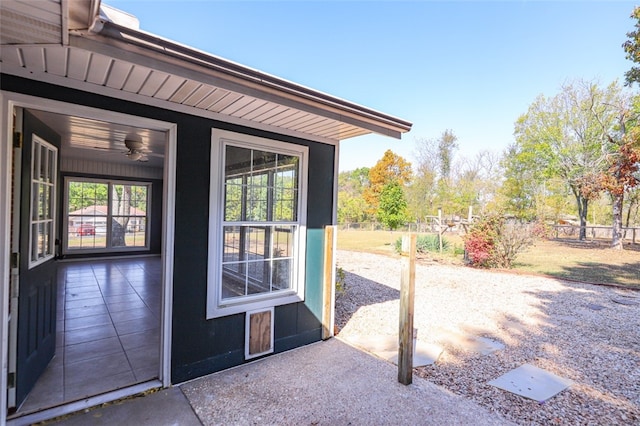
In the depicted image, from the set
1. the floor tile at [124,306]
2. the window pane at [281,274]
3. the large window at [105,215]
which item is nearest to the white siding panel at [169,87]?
the window pane at [281,274]

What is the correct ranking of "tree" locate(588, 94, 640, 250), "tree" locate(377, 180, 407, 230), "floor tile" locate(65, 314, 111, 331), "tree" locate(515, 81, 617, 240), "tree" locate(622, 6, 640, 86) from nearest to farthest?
"floor tile" locate(65, 314, 111, 331) → "tree" locate(622, 6, 640, 86) → "tree" locate(588, 94, 640, 250) → "tree" locate(377, 180, 407, 230) → "tree" locate(515, 81, 617, 240)

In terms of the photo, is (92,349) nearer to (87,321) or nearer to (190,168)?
(87,321)

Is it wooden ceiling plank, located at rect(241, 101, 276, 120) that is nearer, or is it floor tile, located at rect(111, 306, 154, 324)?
wooden ceiling plank, located at rect(241, 101, 276, 120)

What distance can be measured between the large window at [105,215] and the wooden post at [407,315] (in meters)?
8.58

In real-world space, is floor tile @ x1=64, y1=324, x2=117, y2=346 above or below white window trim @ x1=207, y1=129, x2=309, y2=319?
below

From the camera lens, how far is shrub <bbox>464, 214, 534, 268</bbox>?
8383mm

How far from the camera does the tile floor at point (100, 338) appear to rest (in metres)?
2.47

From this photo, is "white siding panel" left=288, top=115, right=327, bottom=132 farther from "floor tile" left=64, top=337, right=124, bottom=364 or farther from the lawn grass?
the lawn grass

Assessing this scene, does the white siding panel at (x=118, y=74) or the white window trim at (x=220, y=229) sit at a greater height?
the white siding panel at (x=118, y=74)

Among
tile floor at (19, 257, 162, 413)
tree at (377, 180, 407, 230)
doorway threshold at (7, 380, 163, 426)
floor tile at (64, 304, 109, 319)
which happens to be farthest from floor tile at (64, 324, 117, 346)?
tree at (377, 180, 407, 230)

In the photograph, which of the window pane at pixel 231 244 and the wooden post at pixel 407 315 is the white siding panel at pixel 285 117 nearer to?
the window pane at pixel 231 244

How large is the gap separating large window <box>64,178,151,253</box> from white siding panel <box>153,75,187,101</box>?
7487 mm

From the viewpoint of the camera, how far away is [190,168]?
2656 millimetres

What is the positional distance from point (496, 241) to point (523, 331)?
4.89 metres
